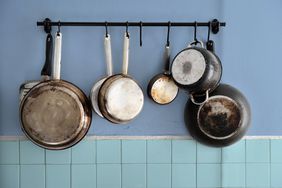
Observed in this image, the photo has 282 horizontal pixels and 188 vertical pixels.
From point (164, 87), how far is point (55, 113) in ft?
1.39

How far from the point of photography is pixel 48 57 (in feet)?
3.86

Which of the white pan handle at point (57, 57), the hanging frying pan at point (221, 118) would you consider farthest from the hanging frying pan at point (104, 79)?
the hanging frying pan at point (221, 118)

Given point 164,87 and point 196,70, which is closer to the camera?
point 196,70

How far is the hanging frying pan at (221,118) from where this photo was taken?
1.15 meters

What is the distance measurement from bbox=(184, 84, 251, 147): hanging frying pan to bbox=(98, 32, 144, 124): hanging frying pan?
0.21 m

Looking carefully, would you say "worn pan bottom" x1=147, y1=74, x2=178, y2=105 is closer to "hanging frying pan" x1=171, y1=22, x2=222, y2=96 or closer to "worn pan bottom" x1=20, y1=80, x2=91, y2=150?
"hanging frying pan" x1=171, y1=22, x2=222, y2=96

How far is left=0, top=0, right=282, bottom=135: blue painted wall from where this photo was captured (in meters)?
1.21

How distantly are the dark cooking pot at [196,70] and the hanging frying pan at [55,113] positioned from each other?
378 mm

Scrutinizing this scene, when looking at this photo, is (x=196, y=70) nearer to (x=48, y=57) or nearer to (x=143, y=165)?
(x=143, y=165)

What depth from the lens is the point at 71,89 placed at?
117cm

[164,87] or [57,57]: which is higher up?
[57,57]

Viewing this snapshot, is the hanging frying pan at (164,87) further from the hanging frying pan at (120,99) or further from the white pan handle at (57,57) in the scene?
the white pan handle at (57,57)

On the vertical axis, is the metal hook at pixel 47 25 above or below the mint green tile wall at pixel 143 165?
above

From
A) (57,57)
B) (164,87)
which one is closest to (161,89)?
(164,87)
